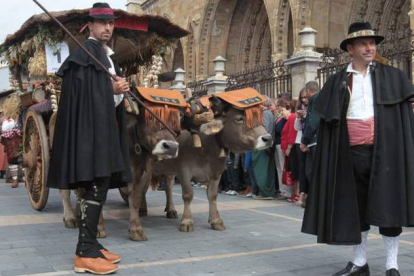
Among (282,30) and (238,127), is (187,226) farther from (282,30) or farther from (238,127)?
(282,30)

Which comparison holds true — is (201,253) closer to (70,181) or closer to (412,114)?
(70,181)

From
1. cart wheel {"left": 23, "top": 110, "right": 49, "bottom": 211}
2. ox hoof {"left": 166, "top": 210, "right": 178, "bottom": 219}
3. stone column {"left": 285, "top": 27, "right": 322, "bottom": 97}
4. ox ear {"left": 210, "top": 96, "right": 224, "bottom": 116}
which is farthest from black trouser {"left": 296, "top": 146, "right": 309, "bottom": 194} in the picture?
cart wheel {"left": 23, "top": 110, "right": 49, "bottom": 211}

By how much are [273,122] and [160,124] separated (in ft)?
15.5

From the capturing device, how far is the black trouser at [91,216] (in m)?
4.73

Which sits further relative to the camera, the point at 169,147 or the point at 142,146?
the point at 142,146

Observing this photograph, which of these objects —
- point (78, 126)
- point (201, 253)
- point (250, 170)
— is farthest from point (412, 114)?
point (250, 170)

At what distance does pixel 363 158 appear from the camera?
4391mm

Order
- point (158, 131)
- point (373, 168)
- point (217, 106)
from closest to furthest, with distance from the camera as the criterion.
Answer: point (373, 168) → point (158, 131) → point (217, 106)

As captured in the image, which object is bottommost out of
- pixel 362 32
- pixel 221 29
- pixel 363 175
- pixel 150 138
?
pixel 363 175

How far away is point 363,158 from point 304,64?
26.3ft

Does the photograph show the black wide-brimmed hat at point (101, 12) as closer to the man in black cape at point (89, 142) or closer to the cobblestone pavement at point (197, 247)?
the man in black cape at point (89, 142)

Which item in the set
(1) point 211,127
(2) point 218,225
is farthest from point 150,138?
(2) point 218,225

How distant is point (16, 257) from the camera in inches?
209

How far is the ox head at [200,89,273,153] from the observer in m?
6.34
